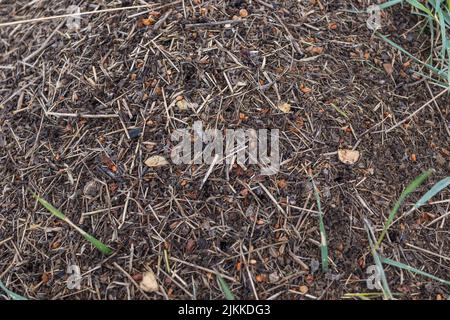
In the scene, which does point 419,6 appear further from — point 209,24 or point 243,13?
point 209,24

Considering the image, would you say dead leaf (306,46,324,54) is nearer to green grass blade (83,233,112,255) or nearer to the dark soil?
the dark soil

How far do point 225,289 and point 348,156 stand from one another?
56 centimetres

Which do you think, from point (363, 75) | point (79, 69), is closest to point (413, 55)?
point (363, 75)

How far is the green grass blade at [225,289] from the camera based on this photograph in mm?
1313

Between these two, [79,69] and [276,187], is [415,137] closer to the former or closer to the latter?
[276,187]

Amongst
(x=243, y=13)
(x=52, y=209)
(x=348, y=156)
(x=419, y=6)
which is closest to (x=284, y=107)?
(x=348, y=156)

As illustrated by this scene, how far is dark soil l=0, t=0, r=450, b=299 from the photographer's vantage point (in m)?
1.38

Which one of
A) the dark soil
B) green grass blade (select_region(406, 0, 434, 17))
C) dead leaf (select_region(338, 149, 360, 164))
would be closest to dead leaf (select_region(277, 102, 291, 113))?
the dark soil

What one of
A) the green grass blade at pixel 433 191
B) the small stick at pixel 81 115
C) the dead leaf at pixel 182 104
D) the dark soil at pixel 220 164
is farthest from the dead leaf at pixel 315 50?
the small stick at pixel 81 115

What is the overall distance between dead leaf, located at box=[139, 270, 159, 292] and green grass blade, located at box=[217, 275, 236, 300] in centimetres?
18

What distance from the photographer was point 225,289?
1315mm

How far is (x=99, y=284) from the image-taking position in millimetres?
1363

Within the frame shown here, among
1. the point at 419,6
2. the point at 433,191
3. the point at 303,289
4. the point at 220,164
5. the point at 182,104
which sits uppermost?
the point at 419,6
